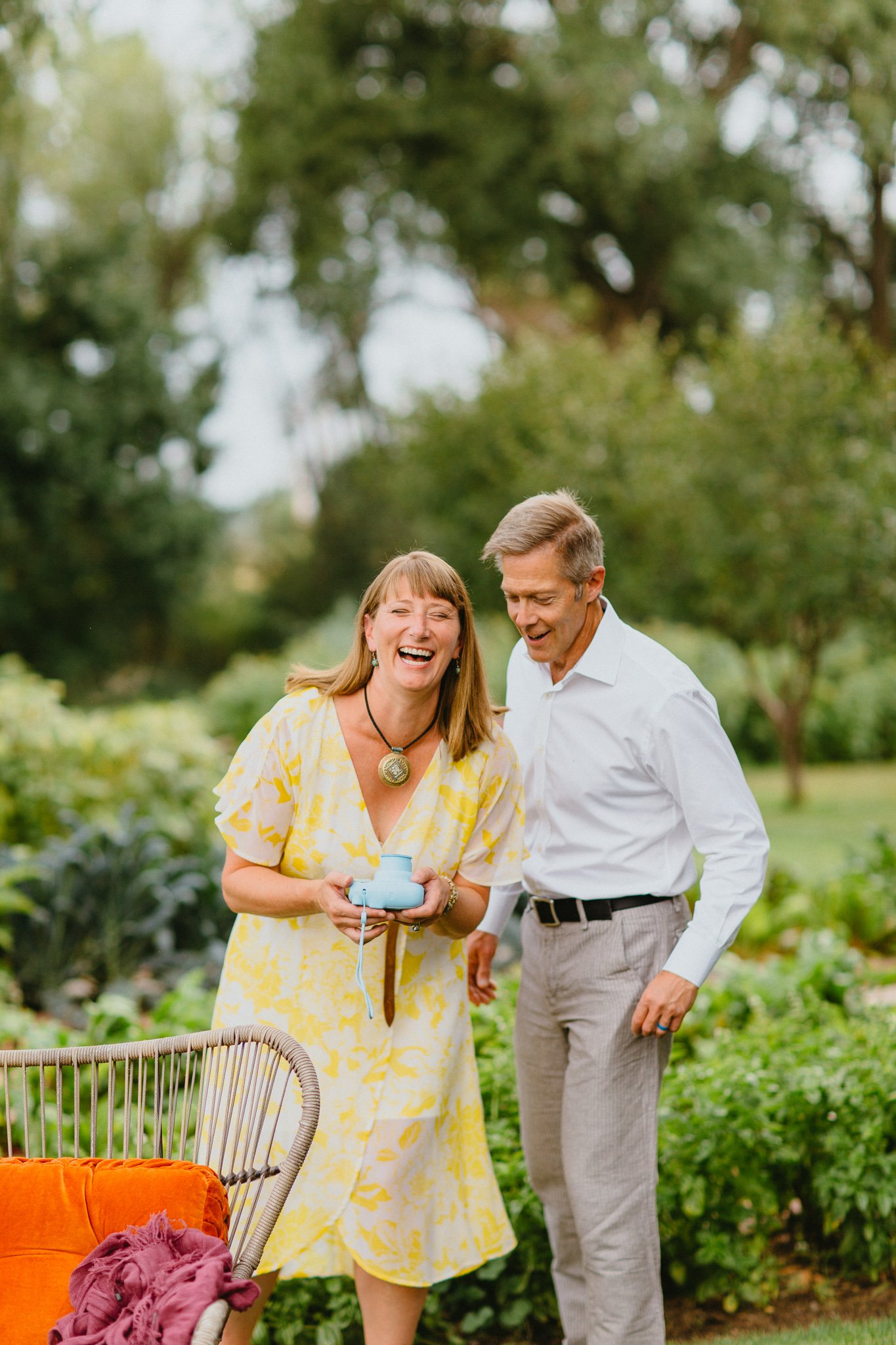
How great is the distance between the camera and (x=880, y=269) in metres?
18.1

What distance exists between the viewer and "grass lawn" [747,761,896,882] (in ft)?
35.7

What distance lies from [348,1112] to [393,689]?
865mm

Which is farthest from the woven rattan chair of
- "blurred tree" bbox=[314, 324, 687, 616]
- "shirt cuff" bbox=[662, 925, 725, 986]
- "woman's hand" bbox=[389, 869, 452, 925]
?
"blurred tree" bbox=[314, 324, 687, 616]

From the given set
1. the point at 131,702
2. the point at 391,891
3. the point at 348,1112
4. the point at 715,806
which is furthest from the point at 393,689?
the point at 131,702

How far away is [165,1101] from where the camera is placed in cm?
377

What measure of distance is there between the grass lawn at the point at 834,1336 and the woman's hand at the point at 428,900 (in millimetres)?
1524

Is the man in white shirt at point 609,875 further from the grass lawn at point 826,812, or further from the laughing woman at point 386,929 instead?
the grass lawn at point 826,812

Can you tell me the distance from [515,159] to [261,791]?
58.2 ft

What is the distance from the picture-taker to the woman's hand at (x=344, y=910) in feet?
7.14

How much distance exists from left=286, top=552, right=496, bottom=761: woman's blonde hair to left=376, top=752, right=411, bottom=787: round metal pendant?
10cm

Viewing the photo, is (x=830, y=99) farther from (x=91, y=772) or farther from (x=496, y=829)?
(x=496, y=829)

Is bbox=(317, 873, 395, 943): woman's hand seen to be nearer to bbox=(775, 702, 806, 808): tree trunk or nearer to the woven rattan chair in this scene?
the woven rattan chair

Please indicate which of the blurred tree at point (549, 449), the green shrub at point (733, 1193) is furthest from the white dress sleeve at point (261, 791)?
the blurred tree at point (549, 449)

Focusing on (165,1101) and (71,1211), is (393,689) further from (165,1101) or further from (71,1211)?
(165,1101)
